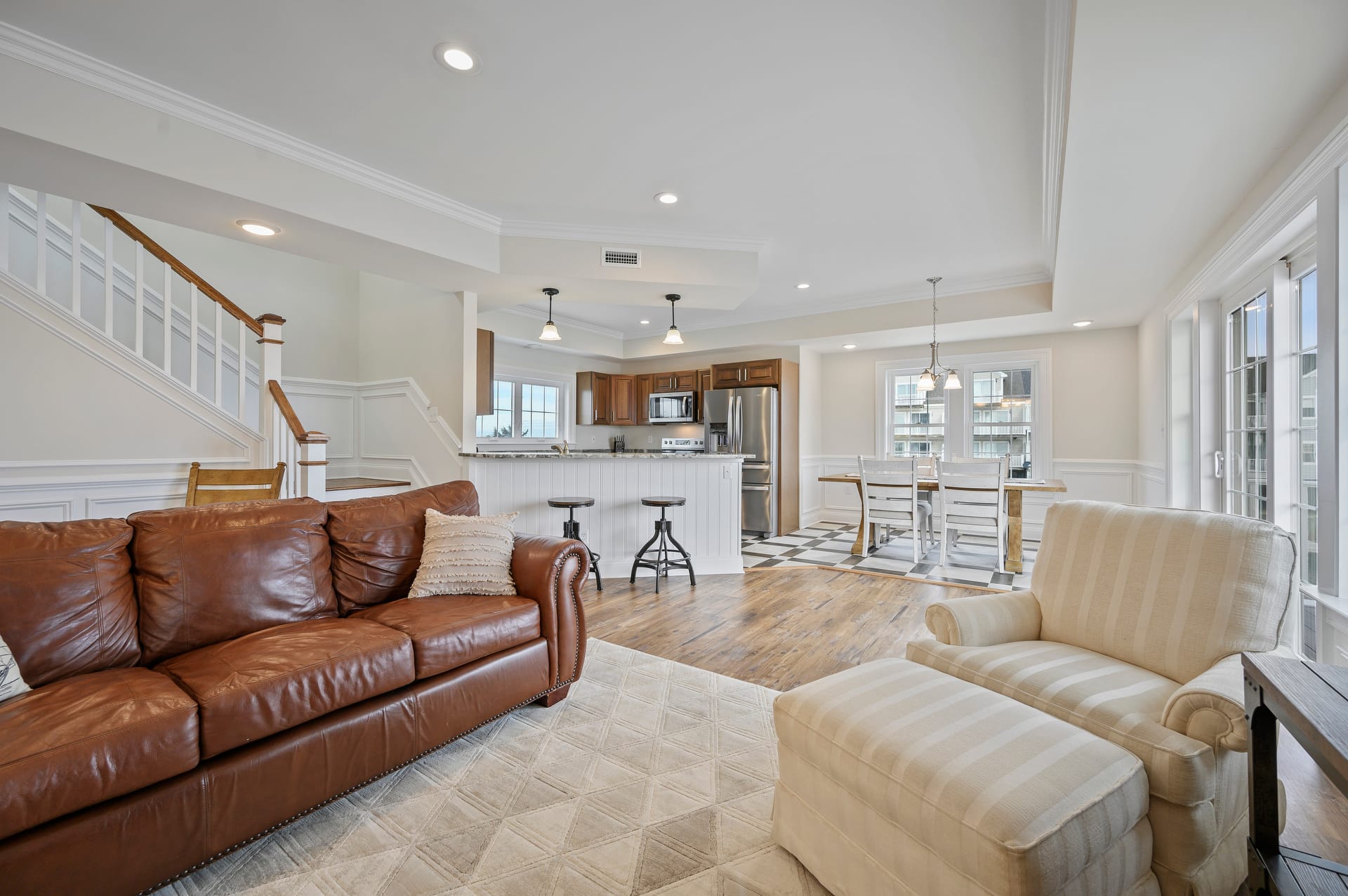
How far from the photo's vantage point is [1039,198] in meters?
3.37

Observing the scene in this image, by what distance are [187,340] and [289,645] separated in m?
4.05

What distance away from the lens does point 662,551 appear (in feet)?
14.5

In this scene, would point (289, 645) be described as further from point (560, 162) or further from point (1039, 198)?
point (1039, 198)

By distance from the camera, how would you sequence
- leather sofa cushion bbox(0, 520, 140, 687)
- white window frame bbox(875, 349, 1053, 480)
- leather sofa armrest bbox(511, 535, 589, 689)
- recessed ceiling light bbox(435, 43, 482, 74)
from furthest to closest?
white window frame bbox(875, 349, 1053, 480), leather sofa armrest bbox(511, 535, 589, 689), recessed ceiling light bbox(435, 43, 482, 74), leather sofa cushion bbox(0, 520, 140, 687)

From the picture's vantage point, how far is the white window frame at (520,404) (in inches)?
261

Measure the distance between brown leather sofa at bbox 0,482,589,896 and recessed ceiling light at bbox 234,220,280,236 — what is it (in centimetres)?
Result: 177

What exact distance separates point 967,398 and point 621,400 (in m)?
4.41

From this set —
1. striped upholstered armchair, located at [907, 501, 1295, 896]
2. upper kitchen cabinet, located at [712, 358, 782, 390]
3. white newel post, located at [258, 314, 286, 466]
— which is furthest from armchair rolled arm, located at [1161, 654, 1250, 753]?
upper kitchen cabinet, located at [712, 358, 782, 390]

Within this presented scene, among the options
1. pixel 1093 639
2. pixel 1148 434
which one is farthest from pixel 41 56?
pixel 1148 434

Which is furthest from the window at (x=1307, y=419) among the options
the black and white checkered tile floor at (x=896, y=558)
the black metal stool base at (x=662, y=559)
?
the black metal stool base at (x=662, y=559)

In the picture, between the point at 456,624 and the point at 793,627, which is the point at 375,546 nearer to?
the point at 456,624

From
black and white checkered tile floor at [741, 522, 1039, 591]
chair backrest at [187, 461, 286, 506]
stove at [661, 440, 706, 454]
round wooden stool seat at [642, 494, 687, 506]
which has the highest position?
stove at [661, 440, 706, 454]

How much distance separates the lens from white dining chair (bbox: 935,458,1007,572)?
461cm

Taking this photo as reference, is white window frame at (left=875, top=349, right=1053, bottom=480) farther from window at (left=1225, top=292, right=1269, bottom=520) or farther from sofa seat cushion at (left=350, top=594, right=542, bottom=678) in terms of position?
sofa seat cushion at (left=350, top=594, right=542, bottom=678)
